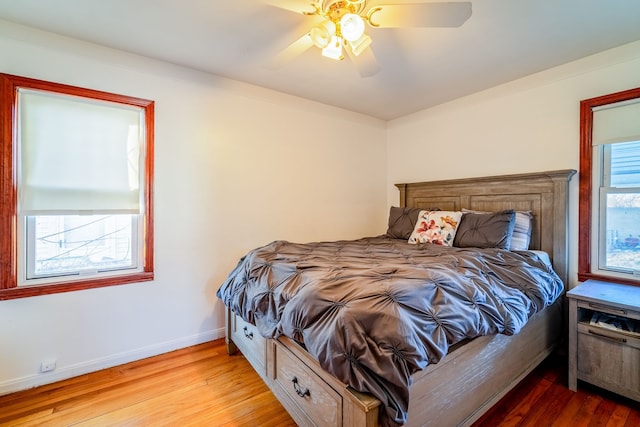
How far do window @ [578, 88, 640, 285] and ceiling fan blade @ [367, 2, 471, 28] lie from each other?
5.39ft

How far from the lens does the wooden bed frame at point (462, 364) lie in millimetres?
1142

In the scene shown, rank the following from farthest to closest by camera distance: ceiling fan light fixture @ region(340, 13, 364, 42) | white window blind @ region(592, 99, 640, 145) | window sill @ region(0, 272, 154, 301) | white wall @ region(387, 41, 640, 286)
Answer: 1. white wall @ region(387, 41, 640, 286)
2. white window blind @ region(592, 99, 640, 145)
3. window sill @ region(0, 272, 154, 301)
4. ceiling fan light fixture @ region(340, 13, 364, 42)

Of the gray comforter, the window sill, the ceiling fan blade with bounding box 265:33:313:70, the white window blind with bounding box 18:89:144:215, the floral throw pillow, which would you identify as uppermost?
the ceiling fan blade with bounding box 265:33:313:70

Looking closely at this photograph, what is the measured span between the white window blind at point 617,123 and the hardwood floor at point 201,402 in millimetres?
1753

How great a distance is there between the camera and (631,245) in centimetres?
207

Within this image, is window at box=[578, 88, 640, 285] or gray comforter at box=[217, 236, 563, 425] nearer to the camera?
gray comforter at box=[217, 236, 563, 425]

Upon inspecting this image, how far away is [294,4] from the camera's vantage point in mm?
1622

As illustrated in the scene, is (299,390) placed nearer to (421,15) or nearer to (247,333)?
(247,333)

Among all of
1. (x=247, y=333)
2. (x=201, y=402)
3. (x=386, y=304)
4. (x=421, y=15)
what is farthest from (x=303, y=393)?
(x=421, y=15)

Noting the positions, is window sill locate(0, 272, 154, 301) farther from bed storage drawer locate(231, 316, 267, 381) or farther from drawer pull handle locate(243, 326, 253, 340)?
drawer pull handle locate(243, 326, 253, 340)

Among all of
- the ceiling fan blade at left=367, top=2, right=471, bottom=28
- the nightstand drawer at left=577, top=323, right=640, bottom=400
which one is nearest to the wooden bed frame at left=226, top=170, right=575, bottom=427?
the nightstand drawer at left=577, top=323, right=640, bottom=400

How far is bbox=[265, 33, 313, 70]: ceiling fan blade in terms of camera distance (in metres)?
1.68

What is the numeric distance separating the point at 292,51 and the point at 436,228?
190cm

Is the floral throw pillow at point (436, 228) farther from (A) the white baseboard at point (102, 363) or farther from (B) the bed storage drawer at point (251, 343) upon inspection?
(A) the white baseboard at point (102, 363)
